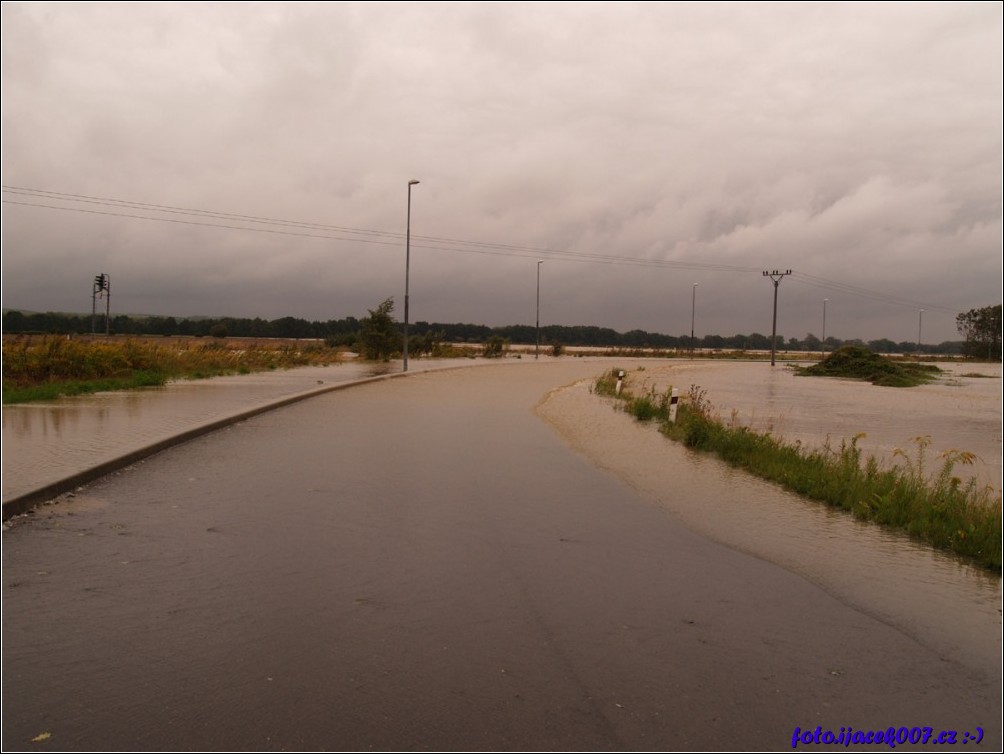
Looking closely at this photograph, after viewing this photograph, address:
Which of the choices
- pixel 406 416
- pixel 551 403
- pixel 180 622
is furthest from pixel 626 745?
pixel 551 403

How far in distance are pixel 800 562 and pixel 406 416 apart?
1230cm

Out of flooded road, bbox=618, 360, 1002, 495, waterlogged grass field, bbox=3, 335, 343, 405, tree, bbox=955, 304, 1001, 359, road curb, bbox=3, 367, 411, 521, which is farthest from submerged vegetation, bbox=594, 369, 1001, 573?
tree, bbox=955, 304, 1001, 359

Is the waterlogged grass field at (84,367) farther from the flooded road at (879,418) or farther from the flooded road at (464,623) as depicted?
the flooded road at (879,418)

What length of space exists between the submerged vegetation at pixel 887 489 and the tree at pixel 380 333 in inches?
1575

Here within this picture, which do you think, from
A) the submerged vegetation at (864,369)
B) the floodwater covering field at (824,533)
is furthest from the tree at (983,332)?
the floodwater covering field at (824,533)

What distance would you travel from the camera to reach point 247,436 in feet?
45.5

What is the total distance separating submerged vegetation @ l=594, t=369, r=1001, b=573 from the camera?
771 centimetres

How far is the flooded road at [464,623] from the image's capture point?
3729mm

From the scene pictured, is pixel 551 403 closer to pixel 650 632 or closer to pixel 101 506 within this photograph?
pixel 101 506

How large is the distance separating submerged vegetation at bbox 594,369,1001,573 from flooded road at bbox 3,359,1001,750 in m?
0.58

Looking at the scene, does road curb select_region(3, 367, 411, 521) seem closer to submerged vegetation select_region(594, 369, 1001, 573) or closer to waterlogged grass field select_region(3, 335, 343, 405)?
waterlogged grass field select_region(3, 335, 343, 405)

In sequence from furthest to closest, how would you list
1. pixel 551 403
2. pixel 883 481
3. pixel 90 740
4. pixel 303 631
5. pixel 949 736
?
pixel 551 403
pixel 883 481
pixel 303 631
pixel 949 736
pixel 90 740

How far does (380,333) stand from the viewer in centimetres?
5338

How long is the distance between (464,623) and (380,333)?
49.3m
